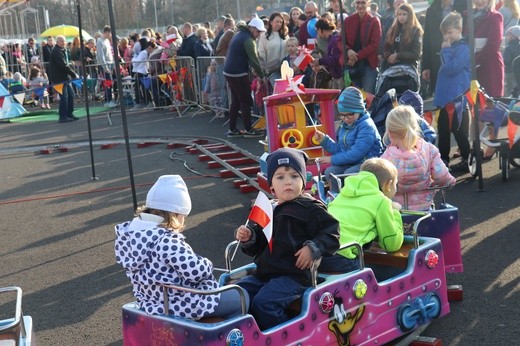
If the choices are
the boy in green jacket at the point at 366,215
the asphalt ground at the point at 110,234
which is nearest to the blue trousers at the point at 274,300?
the boy in green jacket at the point at 366,215

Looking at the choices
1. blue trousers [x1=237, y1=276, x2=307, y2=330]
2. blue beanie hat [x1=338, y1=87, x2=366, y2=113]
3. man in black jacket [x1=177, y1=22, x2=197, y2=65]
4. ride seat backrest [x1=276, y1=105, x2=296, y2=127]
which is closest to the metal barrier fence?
man in black jacket [x1=177, y1=22, x2=197, y2=65]

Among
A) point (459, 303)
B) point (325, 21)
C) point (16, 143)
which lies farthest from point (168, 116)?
point (459, 303)

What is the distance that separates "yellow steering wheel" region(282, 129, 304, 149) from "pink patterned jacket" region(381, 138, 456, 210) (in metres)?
2.71

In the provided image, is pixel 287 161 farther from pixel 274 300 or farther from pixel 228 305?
pixel 228 305

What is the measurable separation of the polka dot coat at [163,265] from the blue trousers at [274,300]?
0.98ft

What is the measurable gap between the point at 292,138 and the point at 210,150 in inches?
174

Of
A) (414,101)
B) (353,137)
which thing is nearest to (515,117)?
(414,101)

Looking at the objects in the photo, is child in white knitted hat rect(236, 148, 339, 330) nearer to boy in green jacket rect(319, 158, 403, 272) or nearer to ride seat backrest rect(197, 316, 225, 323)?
ride seat backrest rect(197, 316, 225, 323)

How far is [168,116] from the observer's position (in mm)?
21062

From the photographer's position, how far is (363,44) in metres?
12.6

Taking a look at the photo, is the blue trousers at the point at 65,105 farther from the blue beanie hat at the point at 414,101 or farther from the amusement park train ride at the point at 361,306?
the amusement park train ride at the point at 361,306

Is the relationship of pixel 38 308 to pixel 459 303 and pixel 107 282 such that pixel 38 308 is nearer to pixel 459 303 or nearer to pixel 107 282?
pixel 107 282

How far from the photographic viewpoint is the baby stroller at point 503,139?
369 inches

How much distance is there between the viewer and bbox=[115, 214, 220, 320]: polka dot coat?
459 cm
